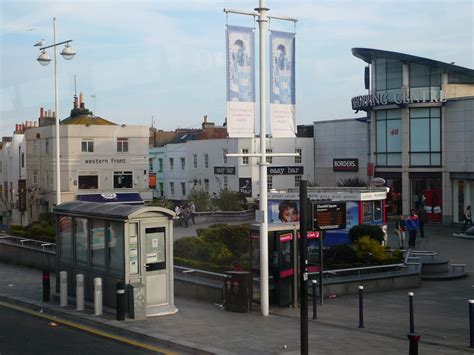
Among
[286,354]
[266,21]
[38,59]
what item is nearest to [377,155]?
[38,59]

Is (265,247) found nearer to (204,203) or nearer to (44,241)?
(44,241)

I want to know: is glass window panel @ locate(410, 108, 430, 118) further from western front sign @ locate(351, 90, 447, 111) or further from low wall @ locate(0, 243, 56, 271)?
low wall @ locate(0, 243, 56, 271)

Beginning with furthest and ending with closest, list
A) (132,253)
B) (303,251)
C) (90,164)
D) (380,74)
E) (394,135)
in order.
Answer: (90,164)
(380,74)
(394,135)
(132,253)
(303,251)

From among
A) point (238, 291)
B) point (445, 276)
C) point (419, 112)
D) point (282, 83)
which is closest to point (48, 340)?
point (238, 291)

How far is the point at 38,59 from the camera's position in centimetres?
2908

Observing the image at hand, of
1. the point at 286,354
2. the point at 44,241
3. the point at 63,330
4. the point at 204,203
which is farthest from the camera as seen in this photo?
the point at 204,203

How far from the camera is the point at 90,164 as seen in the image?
189 feet

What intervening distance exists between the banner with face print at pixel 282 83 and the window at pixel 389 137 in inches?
1329

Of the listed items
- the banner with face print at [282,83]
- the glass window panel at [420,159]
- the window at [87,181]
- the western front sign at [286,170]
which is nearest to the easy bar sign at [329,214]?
the banner with face print at [282,83]

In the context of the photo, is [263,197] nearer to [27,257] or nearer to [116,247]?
[116,247]

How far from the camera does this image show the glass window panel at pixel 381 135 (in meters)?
51.2

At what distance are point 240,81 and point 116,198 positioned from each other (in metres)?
42.0

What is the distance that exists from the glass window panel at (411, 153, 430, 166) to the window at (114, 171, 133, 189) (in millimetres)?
23045

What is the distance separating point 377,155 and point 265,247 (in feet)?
121
